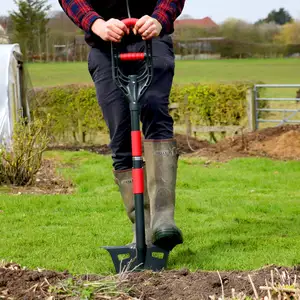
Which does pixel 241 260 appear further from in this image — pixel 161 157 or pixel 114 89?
pixel 114 89

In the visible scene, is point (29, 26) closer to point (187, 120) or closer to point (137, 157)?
point (187, 120)

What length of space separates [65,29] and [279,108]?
5.35 metres

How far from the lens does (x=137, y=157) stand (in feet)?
13.3

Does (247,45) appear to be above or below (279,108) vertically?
above

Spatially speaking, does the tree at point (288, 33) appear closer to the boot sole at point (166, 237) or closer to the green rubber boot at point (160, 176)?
the green rubber boot at point (160, 176)

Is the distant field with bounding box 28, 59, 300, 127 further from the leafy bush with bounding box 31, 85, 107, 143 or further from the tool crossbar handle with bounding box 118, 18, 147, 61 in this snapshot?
the tool crossbar handle with bounding box 118, 18, 147, 61

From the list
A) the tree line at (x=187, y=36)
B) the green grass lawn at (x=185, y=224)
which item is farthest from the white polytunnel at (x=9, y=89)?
the green grass lawn at (x=185, y=224)

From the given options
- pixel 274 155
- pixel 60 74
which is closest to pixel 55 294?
pixel 274 155

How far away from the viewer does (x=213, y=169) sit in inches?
456

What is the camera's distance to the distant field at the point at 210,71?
20.1 m

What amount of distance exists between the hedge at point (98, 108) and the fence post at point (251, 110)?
0.14 meters

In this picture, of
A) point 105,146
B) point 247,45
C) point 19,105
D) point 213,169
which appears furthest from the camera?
point 247,45

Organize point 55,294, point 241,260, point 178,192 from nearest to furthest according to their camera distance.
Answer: point 55,294, point 241,260, point 178,192

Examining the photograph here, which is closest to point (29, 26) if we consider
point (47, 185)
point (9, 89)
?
point (9, 89)
